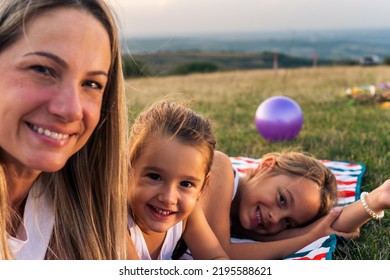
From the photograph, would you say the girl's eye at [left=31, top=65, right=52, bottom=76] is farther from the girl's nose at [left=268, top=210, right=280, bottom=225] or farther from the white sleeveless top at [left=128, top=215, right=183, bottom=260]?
the girl's nose at [left=268, top=210, right=280, bottom=225]

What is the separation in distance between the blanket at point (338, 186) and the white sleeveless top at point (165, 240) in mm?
372

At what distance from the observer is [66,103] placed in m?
1.25

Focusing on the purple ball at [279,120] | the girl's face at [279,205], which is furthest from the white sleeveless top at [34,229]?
the purple ball at [279,120]

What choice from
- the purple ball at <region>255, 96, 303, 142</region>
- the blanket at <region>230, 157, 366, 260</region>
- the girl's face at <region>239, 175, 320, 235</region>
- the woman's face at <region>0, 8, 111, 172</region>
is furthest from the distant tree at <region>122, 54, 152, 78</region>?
the purple ball at <region>255, 96, 303, 142</region>

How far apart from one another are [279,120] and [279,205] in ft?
4.73

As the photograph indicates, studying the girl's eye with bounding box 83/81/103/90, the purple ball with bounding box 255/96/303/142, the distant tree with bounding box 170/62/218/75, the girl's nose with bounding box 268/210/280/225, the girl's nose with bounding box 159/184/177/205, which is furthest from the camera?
the distant tree with bounding box 170/62/218/75

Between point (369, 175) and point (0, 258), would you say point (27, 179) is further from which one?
point (369, 175)

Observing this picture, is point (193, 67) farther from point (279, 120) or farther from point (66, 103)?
point (66, 103)

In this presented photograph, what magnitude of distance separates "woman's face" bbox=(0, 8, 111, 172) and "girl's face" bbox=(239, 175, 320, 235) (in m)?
1.01

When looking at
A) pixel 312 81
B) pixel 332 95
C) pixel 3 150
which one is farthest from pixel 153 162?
pixel 312 81

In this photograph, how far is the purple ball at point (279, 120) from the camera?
3479mm

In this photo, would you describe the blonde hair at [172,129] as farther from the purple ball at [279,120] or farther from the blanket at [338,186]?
the purple ball at [279,120]

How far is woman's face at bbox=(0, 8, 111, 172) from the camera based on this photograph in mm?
1223

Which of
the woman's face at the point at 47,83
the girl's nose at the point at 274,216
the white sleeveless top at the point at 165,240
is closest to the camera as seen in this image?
the woman's face at the point at 47,83
